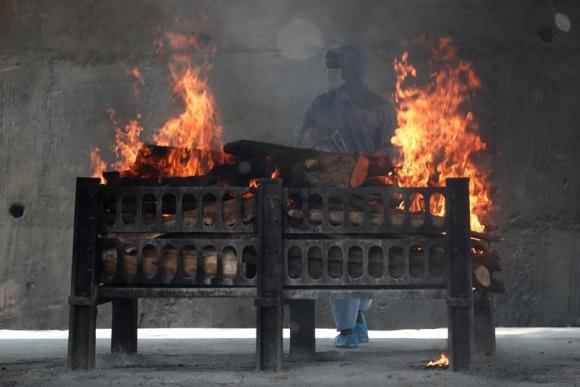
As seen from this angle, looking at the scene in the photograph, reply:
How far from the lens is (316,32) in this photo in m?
8.13

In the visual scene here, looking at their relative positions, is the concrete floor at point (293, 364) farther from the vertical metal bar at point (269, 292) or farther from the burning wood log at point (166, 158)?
the burning wood log at point (166, 158)

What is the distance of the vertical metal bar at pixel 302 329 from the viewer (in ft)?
17.5

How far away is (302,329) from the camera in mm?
5352

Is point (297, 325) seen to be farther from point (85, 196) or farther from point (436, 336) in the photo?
point (436, 336)

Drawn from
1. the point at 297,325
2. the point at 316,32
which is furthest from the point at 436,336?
the point at 316,32

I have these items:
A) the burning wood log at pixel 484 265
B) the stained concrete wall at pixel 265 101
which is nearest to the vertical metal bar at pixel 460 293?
the burning wood log at pixel 484 265

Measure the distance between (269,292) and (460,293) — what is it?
106cm

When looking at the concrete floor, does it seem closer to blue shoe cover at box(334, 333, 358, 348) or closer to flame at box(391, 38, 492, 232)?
blue shoe cover at box(334, 333, 358, 348)

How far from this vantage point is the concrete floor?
4316mm

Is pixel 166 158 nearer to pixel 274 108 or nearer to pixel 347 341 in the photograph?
pixel 347 341

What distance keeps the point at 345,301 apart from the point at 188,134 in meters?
1.75

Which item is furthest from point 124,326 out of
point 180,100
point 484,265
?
point 180,100

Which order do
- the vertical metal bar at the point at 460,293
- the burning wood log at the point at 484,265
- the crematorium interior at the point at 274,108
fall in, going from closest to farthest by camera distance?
the vertical metal bar at the point at 460,293 → the burning wood log at the point at 484,265 → the crematorium interior at the point at 274,108

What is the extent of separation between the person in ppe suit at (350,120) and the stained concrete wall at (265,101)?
1636 millimetres
